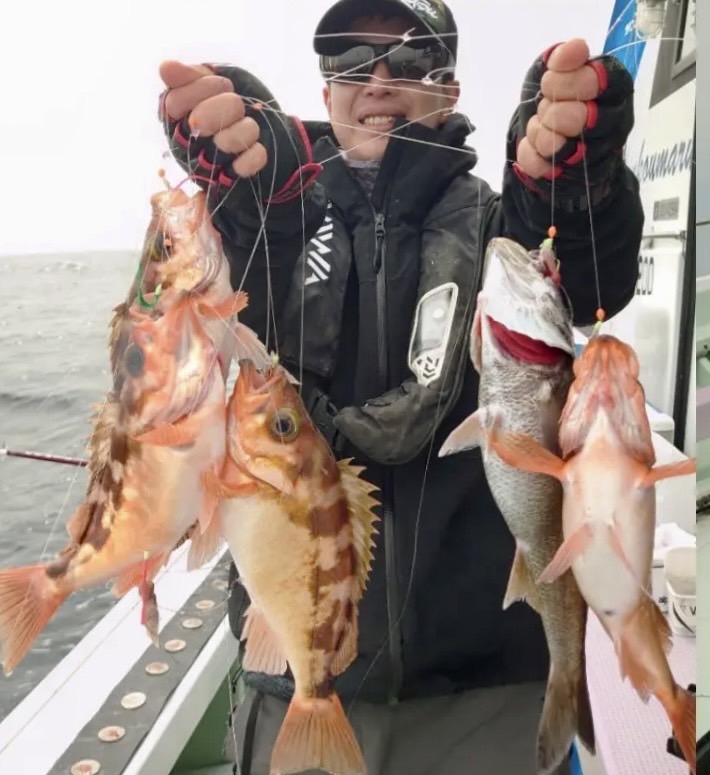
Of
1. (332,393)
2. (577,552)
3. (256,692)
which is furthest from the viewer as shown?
(256,692)

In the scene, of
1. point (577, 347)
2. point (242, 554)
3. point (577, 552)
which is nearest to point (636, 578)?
point (577, 552)

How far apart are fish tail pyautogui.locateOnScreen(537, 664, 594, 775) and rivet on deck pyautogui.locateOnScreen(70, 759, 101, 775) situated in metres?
0.83

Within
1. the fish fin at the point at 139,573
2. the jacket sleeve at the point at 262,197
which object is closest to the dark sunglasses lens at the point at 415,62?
the jacket sleeve at the point at 262,197

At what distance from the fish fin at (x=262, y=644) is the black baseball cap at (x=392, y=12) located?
605 mm

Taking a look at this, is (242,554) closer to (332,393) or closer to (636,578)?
(332,393)

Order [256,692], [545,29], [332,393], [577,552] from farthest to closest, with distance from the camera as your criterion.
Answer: [256,692]
[332,393]
[545,29]
[577,552]

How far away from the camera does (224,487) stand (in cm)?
73

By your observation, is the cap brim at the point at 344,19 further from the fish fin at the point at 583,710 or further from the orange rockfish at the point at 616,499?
the fish fin at the point at 583,710

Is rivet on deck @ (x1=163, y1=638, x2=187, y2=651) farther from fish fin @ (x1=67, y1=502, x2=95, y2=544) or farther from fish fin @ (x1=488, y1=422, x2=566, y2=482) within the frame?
fish fin @ (x1=488, y1=422, x2=566, y2=482)

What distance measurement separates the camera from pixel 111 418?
0.79 meters

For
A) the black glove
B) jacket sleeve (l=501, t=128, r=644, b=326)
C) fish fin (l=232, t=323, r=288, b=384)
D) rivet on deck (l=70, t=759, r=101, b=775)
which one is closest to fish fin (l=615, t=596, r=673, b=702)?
jacket sleeve (l=501, t=128, r=644, b=326)

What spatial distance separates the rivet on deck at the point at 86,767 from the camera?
1.21 metres

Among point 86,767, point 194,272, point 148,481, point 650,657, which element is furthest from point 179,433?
point 86,767

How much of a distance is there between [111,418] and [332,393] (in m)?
0.25
